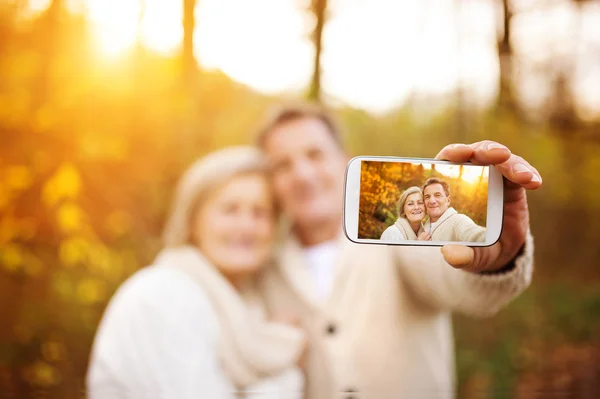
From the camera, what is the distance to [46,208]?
76.5 inches

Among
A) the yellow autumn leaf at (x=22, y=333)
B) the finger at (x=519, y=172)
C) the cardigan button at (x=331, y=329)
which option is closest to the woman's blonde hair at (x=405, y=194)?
the finger at (x=519, y=172)

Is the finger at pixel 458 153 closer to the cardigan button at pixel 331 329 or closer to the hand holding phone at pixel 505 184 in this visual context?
the hand holding phone at pixel 505 184

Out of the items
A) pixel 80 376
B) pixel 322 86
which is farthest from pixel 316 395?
pixel 322 86

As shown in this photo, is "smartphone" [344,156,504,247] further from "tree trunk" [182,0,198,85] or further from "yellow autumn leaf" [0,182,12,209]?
"yellow autumn leaf" [0,182,12,209]

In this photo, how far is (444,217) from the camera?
717mm

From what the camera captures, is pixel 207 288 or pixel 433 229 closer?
pixel 433 229

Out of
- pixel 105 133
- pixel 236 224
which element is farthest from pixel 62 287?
pixel 236 224

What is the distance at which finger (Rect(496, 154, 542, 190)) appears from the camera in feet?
2.27

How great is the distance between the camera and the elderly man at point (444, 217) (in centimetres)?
71

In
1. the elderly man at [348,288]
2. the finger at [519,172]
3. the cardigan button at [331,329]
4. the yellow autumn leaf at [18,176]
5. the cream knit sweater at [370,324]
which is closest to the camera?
the finger at [519,172]

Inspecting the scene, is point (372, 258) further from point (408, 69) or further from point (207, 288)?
point (408, 69)

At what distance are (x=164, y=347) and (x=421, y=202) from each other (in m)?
0.99

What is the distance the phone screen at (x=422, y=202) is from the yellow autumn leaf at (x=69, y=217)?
58.6 inches

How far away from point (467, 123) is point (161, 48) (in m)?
1.12
